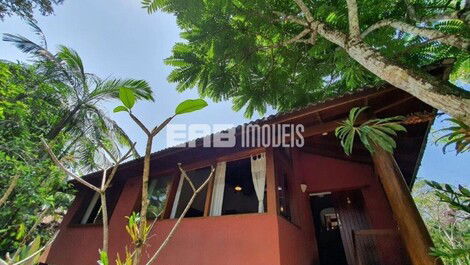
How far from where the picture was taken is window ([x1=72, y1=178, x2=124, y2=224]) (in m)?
7.84

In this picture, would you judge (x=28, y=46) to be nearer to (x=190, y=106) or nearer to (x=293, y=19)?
(x=293, y=19)

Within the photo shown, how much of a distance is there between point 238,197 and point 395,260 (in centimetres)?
405

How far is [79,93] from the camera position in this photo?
26.9ft

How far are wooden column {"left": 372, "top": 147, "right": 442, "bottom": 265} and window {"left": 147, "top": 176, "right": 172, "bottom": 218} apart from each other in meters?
4.89

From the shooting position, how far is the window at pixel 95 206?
25.7 ft

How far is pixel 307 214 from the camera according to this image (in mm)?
6387

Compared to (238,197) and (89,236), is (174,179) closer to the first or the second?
(238,197)

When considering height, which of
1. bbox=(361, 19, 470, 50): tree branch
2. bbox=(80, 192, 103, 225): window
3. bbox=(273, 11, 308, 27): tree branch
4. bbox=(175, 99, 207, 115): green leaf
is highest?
bbox=(273, 11, 308, 27): tree branch

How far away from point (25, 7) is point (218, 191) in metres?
7.79

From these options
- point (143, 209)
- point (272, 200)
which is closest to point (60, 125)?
point (272, 200)

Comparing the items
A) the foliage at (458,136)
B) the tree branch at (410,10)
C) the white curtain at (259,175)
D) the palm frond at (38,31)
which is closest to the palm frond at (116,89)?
the palm frond at (38,31)

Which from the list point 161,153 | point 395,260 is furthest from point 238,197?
point 395,260

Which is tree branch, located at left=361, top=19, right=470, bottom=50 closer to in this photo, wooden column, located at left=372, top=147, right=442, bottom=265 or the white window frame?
wooden column, located at left=372, top=147, right=442, bottom=265

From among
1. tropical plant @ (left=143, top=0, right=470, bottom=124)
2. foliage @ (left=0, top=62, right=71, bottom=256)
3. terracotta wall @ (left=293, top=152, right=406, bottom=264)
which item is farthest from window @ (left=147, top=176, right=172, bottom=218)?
terracotta wall @ (left=293, top=152, right=406, bottom=264)
